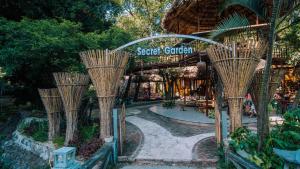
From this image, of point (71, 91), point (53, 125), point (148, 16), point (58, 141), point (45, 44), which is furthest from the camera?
point (148, 16)

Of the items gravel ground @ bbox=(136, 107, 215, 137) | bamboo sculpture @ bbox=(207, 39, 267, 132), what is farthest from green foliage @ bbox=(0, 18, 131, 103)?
bamboo sculpture @ bbox=(207, 39, 267, 132)

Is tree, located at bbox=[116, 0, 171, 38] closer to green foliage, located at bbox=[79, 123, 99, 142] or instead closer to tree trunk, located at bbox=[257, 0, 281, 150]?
green foliage, located at bbox=[79, 123, 99, 142]

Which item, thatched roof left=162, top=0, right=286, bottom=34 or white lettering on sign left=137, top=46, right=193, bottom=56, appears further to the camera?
thatched roof left=162, top=0, right=286, bottom=34

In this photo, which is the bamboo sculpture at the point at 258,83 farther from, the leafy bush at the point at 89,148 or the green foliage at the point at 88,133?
the green foliage at the point at 88,133

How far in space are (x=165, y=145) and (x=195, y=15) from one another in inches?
243

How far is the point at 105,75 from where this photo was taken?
6.68 meters

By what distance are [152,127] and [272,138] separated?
6.32 meters

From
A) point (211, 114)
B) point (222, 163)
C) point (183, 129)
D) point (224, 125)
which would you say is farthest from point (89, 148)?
point (211, 114)

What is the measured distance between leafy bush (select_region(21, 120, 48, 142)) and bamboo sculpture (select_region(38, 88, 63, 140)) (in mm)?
483

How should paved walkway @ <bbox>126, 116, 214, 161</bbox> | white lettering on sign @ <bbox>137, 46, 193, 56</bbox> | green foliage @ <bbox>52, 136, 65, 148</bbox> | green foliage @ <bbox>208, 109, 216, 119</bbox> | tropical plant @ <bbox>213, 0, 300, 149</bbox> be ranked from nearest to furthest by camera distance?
tropical plant @ <bbox>213, 0, 300, 149</bbox> < paved walkway @ <bbox>126, 116, 214, 161</bbox> < white lettering on sign @ <bbox>137, 46, 193, 56</bbox> < green foliage @ <bbox>52, 136, 65, 148</bbox> < green foliage @ <bbox>208, 109, 216, 119</bbox>

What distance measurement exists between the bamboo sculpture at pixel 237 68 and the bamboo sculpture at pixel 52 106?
5.03 metres

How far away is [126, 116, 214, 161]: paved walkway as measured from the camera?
22.4ft

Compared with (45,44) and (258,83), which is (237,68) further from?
(45,44)

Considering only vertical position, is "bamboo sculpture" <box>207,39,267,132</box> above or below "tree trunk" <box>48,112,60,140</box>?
above
